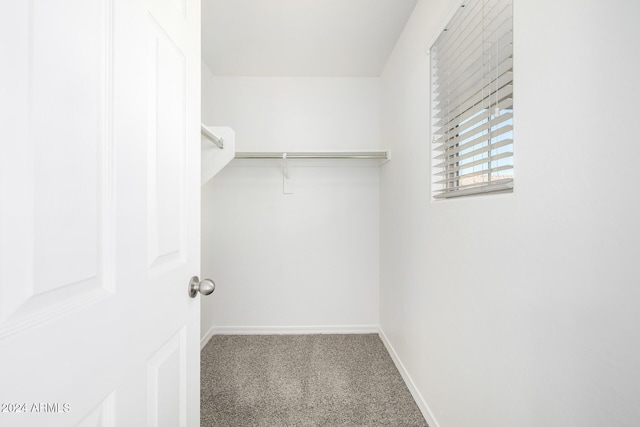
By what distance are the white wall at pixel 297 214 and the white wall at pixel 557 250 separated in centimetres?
141

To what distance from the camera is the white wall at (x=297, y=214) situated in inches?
110

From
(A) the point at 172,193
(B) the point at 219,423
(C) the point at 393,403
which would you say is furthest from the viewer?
(C) the point at 393,403

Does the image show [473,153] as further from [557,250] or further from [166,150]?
[166,150]

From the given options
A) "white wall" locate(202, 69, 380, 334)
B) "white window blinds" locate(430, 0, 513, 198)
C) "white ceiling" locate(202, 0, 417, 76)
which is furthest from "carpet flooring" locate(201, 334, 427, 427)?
"white ceiling" locate(202, 0, 417, 76)

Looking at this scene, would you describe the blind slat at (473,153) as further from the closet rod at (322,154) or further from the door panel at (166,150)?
the door panel at (166,150)

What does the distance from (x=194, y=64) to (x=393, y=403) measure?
6.48ft

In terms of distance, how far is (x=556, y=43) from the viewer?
31.3 inches

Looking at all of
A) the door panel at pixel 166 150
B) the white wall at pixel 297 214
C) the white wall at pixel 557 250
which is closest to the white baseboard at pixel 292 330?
the white wall at pixel 297 214

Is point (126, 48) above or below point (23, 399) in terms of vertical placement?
above

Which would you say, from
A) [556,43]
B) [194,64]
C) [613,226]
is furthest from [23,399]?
[556,43]

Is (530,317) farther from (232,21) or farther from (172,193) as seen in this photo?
(232,21)

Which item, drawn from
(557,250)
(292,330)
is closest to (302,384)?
(292,330)

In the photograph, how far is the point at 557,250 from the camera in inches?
31.3

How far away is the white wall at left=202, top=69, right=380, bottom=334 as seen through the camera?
2.80 metres
